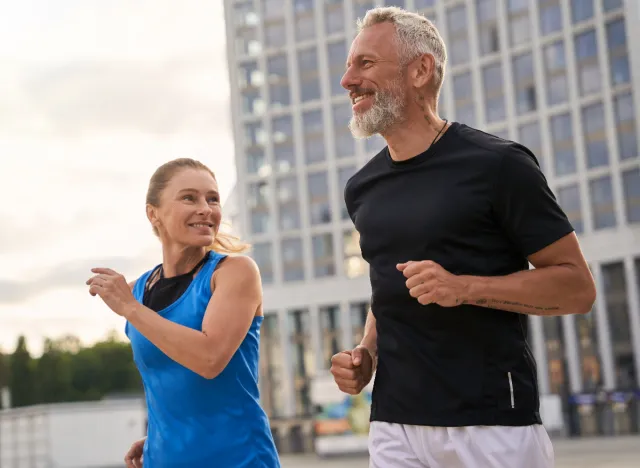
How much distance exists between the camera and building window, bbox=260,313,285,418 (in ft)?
236

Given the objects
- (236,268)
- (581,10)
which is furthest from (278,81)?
(236,268)

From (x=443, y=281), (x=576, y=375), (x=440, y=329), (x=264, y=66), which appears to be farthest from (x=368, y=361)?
(x=264, y=66)

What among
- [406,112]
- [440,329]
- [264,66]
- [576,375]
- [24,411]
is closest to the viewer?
[440,329]

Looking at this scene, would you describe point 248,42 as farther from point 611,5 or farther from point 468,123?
point 611,5

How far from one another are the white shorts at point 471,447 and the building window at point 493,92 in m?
61.0

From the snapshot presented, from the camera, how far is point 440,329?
3.38m

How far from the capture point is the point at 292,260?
72438mm

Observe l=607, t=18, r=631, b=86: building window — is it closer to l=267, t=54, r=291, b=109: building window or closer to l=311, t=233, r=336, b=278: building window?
l=311, t=233, r=336, b=278: building window

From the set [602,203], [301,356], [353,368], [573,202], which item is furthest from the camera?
[301,356]

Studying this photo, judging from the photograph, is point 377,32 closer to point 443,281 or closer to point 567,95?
point 443,281

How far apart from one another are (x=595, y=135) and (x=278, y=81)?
2438 centimetres

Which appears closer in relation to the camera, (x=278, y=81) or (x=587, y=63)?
(x=587, y=63)

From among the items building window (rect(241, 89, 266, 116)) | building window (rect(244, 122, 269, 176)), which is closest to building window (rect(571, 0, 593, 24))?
building window (rect(241, 89, 266, 116))

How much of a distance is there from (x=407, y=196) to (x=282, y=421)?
67721 millimetres
